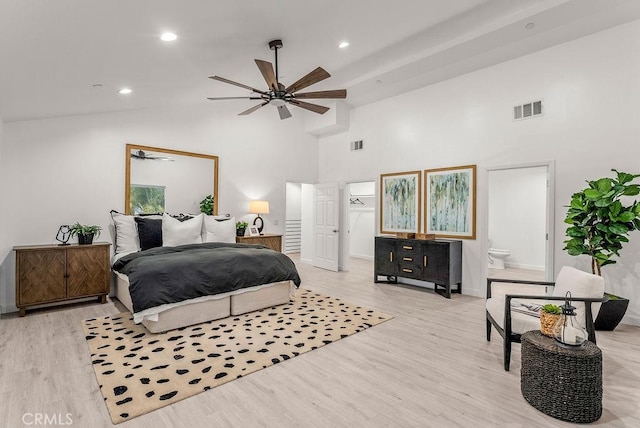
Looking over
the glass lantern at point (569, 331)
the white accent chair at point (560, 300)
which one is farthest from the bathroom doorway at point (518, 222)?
the glass lantern at point (569, 331)

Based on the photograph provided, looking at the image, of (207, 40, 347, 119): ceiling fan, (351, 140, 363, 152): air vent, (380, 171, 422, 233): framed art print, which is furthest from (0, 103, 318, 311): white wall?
(380, 171, 422, 233): framed art print

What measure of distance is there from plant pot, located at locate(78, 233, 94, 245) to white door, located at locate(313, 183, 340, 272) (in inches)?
168

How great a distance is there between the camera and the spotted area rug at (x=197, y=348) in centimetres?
235

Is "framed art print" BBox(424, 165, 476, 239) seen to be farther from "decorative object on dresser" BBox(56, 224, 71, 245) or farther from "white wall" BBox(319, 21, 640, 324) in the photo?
"decorative object on dresser" BBox(56, 224, 71, 245)

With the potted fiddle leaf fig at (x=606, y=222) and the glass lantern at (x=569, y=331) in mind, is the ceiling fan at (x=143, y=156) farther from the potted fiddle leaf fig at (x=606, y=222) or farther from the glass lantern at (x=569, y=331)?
the potted fiddle leaf fig at (x=606, y=222)

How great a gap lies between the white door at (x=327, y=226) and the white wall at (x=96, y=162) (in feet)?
3.50

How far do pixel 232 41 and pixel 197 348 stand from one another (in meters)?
2.97

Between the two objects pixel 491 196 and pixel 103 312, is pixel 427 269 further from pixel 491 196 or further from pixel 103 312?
pixel 103 312

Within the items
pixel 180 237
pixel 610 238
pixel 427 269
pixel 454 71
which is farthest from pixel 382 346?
pixel 454 71

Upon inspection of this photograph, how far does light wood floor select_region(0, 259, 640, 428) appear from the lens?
2062 mm

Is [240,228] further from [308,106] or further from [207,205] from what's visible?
[308,106]

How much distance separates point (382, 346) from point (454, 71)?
4413mm

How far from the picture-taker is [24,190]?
14.2ft

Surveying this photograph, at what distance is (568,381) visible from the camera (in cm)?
205
